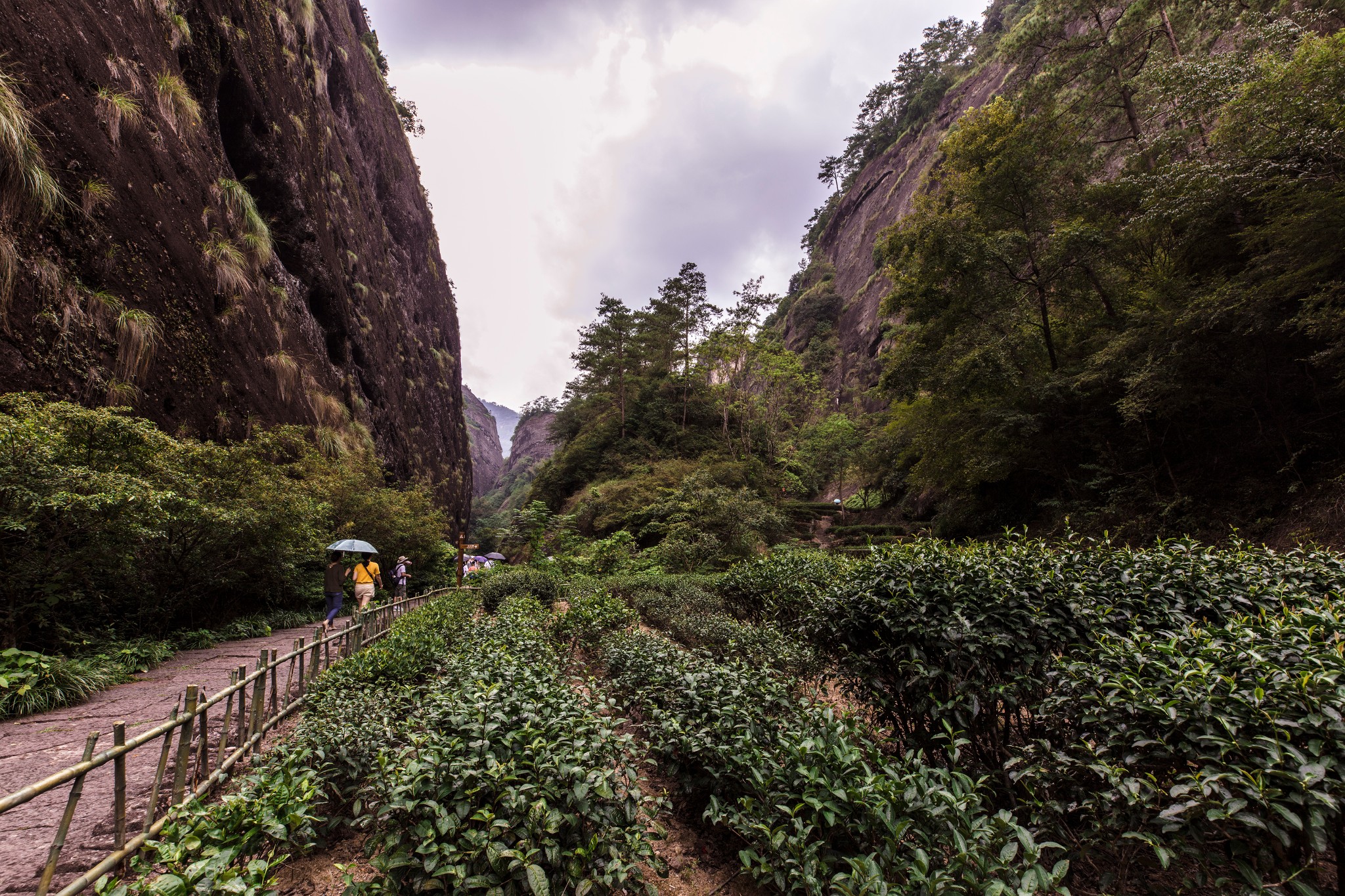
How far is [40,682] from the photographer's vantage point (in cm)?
399

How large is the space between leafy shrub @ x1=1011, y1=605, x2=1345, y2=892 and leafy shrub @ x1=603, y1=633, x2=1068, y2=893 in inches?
15.8

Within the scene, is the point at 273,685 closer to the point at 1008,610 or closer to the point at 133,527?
the point at 133,527

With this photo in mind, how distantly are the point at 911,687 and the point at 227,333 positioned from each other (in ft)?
40.4

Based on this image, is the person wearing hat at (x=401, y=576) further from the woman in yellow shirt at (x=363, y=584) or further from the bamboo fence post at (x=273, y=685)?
the bamboo fence post at (x=273, y=685)

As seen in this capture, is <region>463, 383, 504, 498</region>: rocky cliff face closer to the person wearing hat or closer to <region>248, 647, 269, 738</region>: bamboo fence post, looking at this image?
the person wearing hat

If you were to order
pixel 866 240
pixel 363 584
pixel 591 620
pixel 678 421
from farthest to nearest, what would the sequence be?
pixel 866 240
pixel 678 421
pixel 363 584
pixel 591 620

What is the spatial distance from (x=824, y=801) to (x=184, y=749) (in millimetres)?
3281

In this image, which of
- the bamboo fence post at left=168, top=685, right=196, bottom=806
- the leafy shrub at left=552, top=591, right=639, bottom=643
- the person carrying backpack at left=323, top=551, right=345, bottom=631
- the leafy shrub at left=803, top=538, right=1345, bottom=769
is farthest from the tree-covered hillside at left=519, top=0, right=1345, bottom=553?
the bamboo fence post at left=168, top=685, right=196, bottom=806

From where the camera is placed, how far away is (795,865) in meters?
2.20

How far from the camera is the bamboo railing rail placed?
5.92 feet

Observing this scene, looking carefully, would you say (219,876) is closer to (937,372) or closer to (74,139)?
(74,139)

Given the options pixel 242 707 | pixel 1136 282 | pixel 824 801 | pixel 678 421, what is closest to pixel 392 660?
pixel 242 707

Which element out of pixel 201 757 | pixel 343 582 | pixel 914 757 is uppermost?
pixel 343 582

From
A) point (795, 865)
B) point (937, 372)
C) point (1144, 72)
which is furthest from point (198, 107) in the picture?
point (1144, 72)
